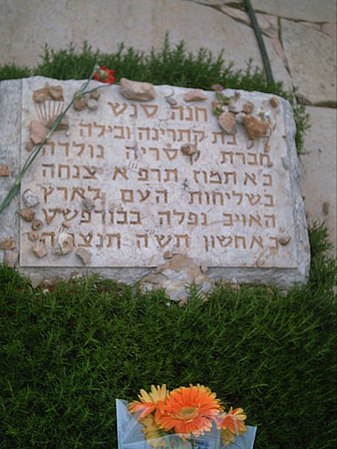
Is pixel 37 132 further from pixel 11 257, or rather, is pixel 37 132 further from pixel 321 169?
pixel 321 169

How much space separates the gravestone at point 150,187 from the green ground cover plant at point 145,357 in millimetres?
108

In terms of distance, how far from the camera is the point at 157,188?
316 centimetres

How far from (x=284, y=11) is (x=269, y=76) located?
467 millimetres

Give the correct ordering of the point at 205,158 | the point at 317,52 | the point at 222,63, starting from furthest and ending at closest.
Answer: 1. the point at 317,52
2. the point at 222,63
3. the point at 205,158

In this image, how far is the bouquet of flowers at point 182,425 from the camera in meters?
1.99

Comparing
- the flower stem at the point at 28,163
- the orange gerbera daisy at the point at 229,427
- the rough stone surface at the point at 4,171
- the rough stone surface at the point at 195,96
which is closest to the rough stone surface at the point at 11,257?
the flower stem at the point at 28,163

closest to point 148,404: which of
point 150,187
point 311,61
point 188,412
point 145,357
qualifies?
point 188,412

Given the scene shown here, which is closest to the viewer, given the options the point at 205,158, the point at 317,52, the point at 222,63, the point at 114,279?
the point at 114,279

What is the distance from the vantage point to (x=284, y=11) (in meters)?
4.09

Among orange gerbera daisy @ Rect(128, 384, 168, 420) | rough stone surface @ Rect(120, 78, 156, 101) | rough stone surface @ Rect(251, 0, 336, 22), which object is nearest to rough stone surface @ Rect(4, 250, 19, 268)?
rough stone surface @ Rect(120, 78, 156, 101)

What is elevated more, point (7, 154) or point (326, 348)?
point (7, 154)

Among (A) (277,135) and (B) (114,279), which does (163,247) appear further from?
(A) (277,135)

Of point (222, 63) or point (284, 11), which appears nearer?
point (222, 63)

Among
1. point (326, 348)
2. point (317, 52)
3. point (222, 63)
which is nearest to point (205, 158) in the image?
point (222, 63)
